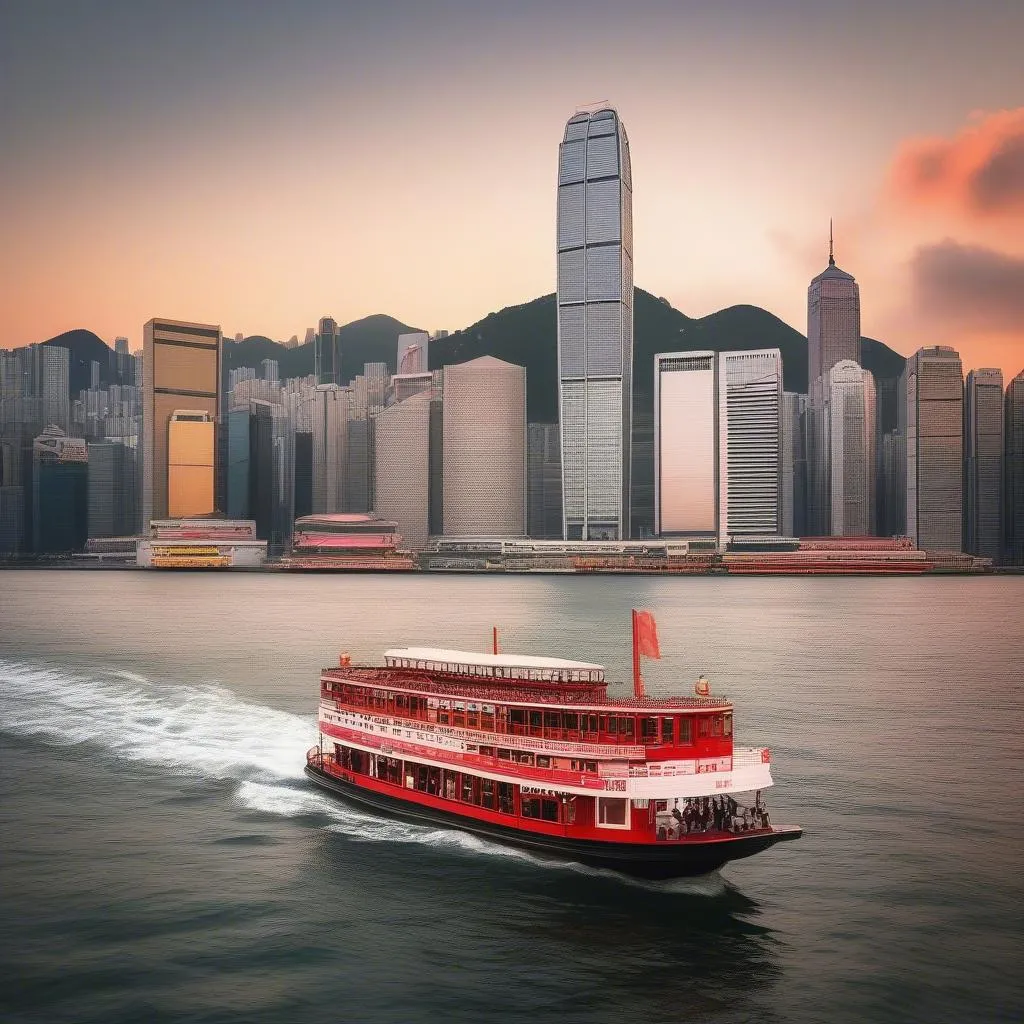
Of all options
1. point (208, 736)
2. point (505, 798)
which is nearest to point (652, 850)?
point (505, 798)

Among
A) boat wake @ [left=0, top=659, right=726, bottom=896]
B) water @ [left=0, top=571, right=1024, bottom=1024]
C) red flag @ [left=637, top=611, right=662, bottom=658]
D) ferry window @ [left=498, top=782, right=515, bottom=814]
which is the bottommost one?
water @ [left=0, top=571, right=1024, bottom=1024]

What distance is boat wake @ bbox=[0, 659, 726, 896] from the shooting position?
134 feet

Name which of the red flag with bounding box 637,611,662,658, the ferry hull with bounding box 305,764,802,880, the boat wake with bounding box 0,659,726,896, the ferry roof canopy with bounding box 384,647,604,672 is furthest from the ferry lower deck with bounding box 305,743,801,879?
the red flag with bounding box 637,611,662,658

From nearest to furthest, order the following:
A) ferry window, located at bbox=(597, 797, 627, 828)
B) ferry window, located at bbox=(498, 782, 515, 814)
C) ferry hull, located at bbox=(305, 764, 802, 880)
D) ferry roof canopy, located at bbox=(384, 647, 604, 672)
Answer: ferry hull, located at bbox=(305, 764, 802, 880), ferry window, located at bbox=(597, 797, 627, 828), ferry window, located at bbox=(498, 782, 515, 814), ferry roof canopy, located at bbox=(384, 647, 604, 672)

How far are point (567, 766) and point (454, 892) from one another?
5254mm

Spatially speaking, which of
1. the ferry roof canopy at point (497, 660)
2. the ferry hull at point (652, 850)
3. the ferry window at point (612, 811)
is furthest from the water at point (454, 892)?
the ferry roof canopy at point (497, 660)

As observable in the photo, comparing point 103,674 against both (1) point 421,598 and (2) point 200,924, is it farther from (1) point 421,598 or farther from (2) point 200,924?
(1) point 421,598

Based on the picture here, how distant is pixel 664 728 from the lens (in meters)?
35.1

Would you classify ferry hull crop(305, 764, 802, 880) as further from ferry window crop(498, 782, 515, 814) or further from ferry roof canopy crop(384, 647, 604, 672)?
ferry roof canopy crop(384, 647, 604, 672)

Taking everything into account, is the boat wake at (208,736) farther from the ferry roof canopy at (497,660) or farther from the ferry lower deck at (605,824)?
the ferry roof canopy at (497,660)

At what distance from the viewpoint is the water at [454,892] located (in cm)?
2858

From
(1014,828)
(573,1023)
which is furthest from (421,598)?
(573,1023)

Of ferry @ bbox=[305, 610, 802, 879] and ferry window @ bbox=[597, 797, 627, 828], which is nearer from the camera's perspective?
ferry @ bbox=[305, 610, 802, 879]

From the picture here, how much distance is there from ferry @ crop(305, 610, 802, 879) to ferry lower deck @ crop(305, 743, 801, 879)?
44mm
